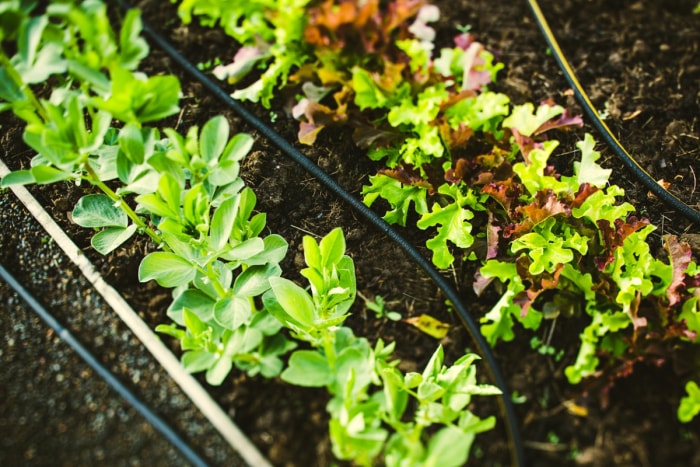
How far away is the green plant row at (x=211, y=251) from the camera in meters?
1.16

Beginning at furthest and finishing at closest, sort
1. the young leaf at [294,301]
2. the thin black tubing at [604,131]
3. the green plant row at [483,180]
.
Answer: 1. the thin black tubing at [604,131]
2. the green plant row at [483,180]
3. the young leaf at [294,301]

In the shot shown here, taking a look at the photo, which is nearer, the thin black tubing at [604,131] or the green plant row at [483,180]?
the green plant row at [483,180]

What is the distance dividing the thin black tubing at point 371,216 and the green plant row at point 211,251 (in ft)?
0.32

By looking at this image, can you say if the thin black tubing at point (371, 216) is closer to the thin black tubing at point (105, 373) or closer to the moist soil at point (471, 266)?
the moist soil at point (471, 266)

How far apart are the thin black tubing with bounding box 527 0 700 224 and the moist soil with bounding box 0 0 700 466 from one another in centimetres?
3

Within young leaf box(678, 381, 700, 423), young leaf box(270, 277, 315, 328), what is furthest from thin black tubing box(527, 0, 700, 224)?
young leaf box(270, 277, 315, 328)

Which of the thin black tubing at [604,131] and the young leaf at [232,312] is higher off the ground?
the thin black tubing at [604,131]

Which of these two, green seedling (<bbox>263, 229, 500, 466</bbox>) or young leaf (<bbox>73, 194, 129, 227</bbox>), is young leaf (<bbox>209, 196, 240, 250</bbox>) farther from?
young leaf (<bbox>73, 194, 129, 227</bbox>)

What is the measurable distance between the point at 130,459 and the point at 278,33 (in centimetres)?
132

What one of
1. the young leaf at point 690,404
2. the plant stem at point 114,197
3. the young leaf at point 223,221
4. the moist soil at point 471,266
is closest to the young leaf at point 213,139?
the young leaf at point 223,221

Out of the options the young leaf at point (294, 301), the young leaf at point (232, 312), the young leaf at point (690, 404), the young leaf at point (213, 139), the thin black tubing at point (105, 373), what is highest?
the young leaf at point (213, 139)

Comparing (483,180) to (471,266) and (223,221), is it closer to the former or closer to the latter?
(471,266)

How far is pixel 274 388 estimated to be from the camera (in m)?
1.42

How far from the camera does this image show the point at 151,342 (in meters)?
1.46
